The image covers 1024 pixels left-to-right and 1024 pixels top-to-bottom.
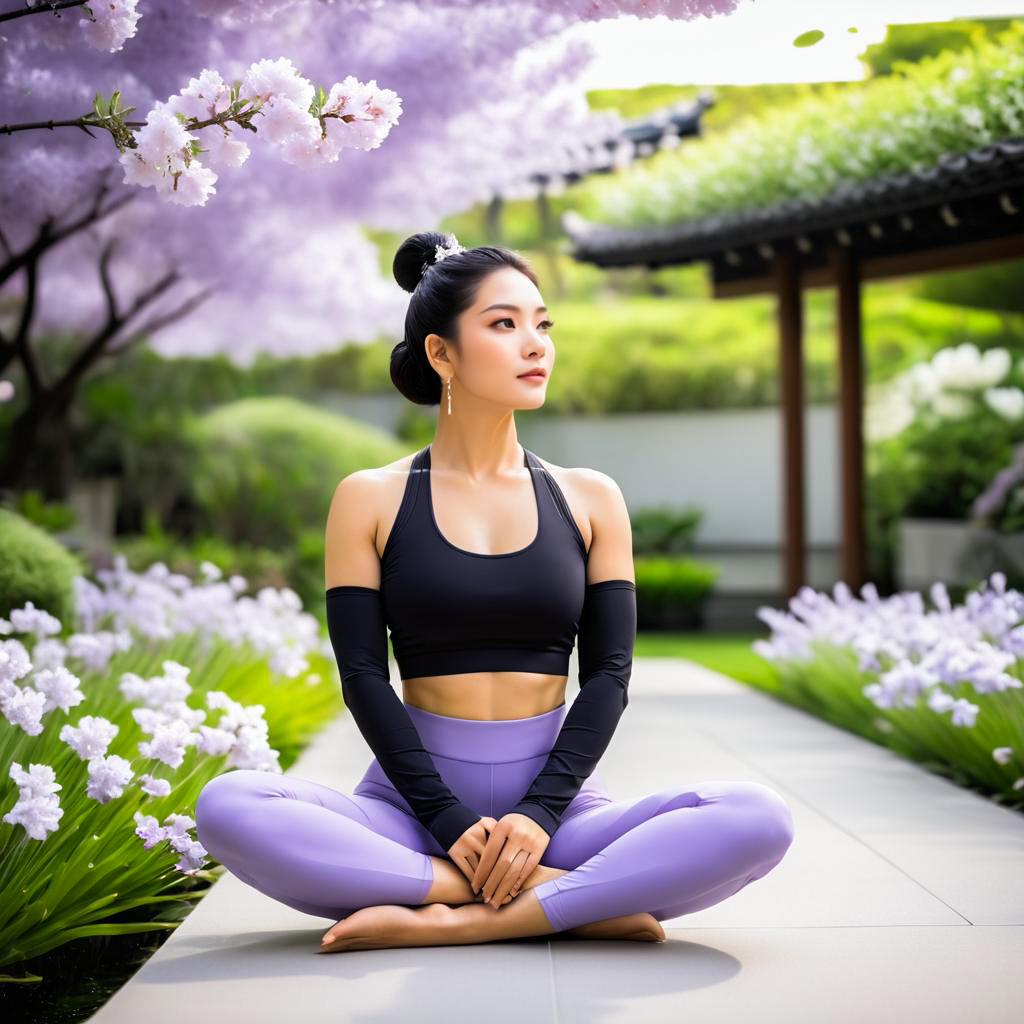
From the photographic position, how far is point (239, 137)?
4578 millimetres

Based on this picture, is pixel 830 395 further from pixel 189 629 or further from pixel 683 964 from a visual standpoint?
pixel 683 964

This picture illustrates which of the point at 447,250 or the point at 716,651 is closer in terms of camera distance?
the point at 447,250

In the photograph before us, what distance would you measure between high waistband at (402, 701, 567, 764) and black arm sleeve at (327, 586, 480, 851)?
0.06 meters

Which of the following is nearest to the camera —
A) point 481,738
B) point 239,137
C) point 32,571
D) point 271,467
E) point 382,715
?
point 382,715

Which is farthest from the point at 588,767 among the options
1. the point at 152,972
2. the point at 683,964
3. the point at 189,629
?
the point at 189,629

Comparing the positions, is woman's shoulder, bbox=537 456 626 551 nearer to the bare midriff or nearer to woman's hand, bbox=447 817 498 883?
the bare midriff

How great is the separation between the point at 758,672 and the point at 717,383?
9667 millimetres

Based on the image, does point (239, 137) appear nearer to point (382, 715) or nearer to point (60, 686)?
point (60, 686)

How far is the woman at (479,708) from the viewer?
7.95ft

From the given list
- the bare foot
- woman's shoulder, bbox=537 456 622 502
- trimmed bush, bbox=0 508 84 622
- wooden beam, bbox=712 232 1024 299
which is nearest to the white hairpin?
woman's shoulder, bbox=537 456 622 502

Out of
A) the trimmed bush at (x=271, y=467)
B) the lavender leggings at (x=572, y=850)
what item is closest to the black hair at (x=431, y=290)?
the lavender leggings at (x=572, y=850)

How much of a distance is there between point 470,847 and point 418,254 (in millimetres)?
1226

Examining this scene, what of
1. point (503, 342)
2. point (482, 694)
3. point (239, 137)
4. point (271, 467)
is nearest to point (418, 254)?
point (503, 342)

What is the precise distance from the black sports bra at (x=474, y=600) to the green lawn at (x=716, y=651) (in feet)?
16.5
